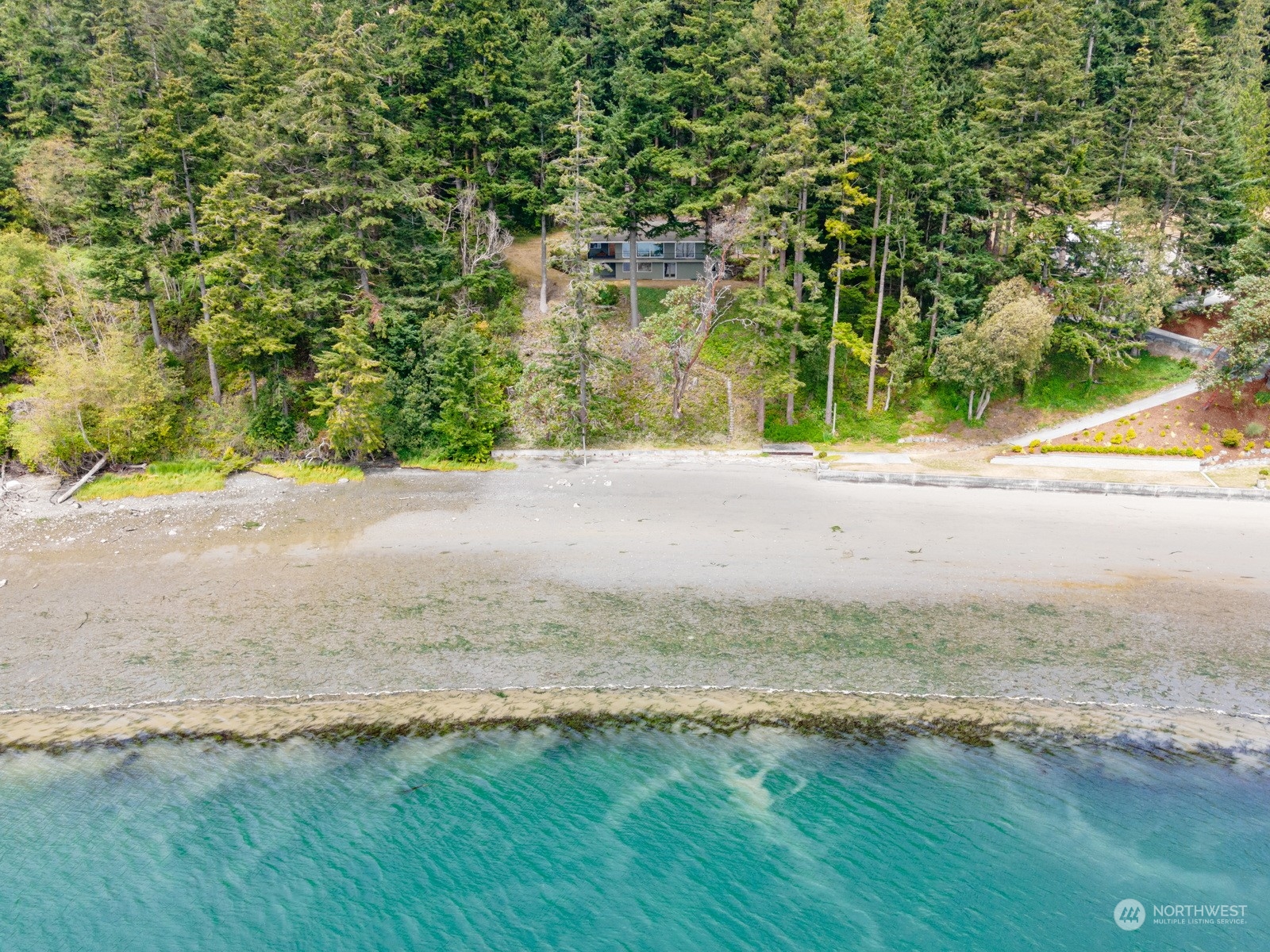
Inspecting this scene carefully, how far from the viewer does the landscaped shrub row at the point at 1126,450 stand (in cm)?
2891

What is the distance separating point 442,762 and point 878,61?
109 ft

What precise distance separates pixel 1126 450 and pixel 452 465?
85.7 ft

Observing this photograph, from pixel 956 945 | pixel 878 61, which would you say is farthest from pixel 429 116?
pixel 956 945

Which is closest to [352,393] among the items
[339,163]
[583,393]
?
[583,393]

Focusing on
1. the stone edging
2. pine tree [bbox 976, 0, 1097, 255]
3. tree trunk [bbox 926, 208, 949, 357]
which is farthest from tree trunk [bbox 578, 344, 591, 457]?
pine tree [bbox 976, 0, 1097, 255]

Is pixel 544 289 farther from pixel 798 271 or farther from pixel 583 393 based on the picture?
pixel 798 271

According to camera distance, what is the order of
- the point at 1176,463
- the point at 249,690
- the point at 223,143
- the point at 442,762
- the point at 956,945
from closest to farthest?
the point at 956,945
the point at 442,762
the point at 249,690
the point at 1176,463
the point at 223,143

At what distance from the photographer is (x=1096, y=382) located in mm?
33344

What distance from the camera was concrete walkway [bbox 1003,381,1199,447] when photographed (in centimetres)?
3130

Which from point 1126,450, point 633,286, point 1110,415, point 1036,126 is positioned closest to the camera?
point 1126,450

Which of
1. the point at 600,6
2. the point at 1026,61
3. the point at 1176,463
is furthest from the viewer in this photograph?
the point at 600,6

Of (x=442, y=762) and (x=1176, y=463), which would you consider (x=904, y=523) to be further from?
(x=442, y=762)

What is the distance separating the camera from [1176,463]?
28.5m

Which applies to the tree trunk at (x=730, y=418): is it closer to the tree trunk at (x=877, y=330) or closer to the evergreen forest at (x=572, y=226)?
the evergreen forest at (x=572, y=226)
